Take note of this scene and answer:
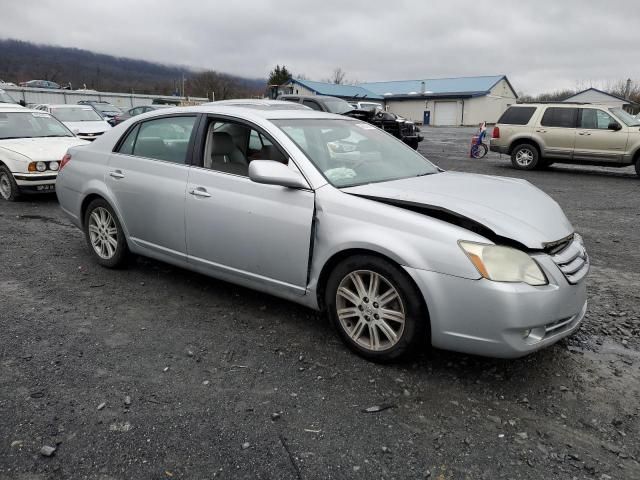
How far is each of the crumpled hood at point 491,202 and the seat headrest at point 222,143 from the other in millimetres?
1292

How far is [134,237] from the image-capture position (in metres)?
4.74

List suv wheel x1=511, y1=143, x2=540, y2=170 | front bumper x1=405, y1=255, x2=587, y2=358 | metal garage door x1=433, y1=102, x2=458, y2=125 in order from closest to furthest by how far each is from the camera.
A: front bumper x1=405, y1=255, x2=587, y2=358 < suv wheel x1=511, y1=143, x2=540, y2=170 < metal garage door x1=433, y1=102, x2=458, y2=125

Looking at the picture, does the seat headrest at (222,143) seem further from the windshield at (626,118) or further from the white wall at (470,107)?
the white wall at (470,107)

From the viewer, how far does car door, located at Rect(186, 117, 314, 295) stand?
11.8 feet

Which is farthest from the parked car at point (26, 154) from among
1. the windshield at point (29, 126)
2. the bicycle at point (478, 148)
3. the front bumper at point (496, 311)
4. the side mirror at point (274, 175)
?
the bicycle at point (478, 148)

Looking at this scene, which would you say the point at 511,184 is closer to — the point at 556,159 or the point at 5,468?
the point at 5,468

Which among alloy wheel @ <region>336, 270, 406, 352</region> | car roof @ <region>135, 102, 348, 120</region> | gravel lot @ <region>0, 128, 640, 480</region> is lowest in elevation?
gravel lot @ <region>0, 128, 640, 480</region>

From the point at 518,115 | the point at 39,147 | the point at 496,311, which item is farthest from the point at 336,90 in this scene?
the point at 496,311

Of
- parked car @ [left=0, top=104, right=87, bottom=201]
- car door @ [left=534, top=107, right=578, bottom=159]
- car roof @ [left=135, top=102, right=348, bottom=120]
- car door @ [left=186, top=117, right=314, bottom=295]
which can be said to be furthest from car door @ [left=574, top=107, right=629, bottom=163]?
parked car @ [left=0, top=104, right=87, bottom=201]

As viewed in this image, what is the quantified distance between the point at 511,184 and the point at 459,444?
2.19 meters

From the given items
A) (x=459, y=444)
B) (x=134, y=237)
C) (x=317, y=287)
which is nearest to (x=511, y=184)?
(x=317, y=287)

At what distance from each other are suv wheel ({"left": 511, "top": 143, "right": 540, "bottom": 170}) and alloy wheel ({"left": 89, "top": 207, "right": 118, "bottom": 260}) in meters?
12.5

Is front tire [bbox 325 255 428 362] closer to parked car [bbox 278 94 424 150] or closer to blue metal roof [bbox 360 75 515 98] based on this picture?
parked car [bbox 278 94 424 150]

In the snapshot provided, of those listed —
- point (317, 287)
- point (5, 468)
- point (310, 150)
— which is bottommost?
point (5, 468)
